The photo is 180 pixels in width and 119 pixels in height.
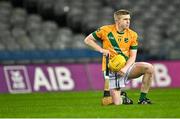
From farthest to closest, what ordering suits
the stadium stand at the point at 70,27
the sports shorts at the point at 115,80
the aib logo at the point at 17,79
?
1. the stadium stand at the point at 70,27
2. the aib logo at the point at 17,79
3. the sports shorts at the point at 115,80

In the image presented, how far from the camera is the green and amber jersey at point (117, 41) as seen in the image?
1584cm

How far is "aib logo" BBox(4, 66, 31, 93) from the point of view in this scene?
24.6 metres

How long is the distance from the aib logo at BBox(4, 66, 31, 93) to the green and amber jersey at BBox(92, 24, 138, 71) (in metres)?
9.10

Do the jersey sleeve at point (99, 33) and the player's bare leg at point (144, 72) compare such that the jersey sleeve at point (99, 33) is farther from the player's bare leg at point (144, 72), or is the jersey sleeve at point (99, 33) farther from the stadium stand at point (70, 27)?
the stadium stand at point (70, 27)

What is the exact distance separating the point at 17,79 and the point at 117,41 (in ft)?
30.9

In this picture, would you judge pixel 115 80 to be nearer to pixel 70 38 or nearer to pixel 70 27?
pixel 70 38

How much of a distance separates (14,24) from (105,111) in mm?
15561

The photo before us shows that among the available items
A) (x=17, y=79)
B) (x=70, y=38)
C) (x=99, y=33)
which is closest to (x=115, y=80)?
(x=99, y=33)

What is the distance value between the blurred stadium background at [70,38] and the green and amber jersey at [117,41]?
22.6 feet

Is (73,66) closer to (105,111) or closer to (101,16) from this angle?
(101,16)

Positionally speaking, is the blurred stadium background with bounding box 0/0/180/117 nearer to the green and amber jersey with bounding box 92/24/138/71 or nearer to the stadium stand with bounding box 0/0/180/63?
the stadium stand with bounding box 0/0/180/63

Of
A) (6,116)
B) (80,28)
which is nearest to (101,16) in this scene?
(80,28)

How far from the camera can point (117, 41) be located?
623 inches

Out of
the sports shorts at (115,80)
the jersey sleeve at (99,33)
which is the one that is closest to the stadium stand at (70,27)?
the jersey sleeve at (99,33)
